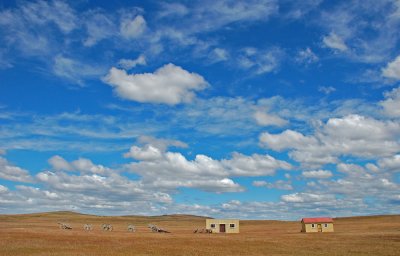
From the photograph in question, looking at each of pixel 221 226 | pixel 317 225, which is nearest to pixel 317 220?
pixel 317 225

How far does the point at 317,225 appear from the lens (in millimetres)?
98438

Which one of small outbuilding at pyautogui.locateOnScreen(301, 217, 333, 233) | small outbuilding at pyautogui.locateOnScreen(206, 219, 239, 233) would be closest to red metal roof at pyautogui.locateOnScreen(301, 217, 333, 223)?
small outbuilding at pyautogui.locateOnScreen(301, 217, 333, 233)

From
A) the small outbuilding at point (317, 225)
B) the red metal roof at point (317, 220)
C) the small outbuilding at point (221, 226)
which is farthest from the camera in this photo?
the small outbuilding at point (221, 226)

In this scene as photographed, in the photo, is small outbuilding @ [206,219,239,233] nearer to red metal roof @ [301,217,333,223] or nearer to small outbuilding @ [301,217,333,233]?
small outbuilding @ [301,217,333,233]

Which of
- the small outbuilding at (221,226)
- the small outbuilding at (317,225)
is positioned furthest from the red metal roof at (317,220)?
the small outbuilding at (221,226)

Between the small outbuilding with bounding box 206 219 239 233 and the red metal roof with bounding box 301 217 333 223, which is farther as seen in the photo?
the small outbuilding with bounding box 206 219 239 233

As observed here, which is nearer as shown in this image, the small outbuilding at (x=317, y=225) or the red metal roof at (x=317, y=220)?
the small outbuilding at (x=317, y=225)

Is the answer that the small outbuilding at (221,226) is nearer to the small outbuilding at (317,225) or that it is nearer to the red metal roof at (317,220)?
the small outbuilding at (317,225)

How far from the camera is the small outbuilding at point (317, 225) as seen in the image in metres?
97.8

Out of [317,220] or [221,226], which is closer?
[317,220]

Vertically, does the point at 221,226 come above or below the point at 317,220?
below

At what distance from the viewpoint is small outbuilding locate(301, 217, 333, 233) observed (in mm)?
97812

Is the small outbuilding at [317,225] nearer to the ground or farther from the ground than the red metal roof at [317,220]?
nearer to the ground

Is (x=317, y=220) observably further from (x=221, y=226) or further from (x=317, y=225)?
(x=221, y=226)
